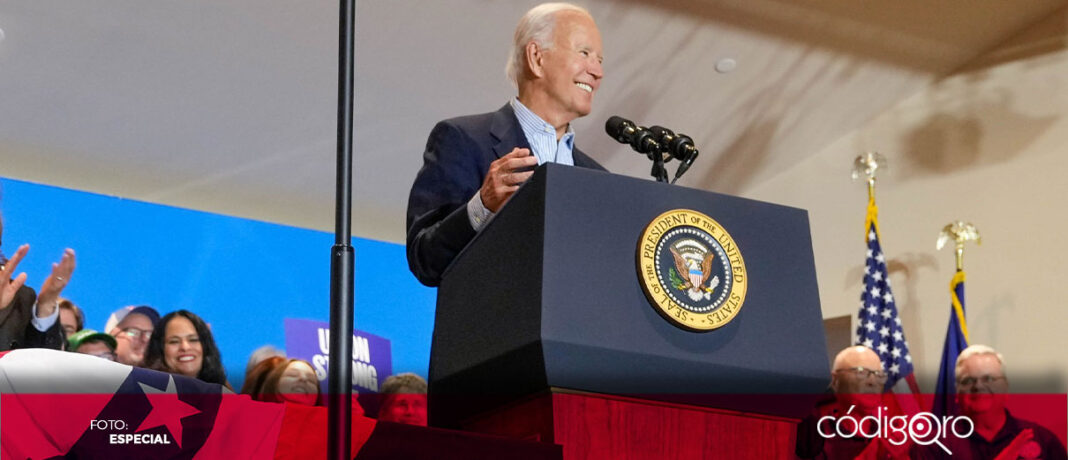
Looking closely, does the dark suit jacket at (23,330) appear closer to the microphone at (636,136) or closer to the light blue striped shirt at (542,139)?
the light blue striped shirt at (542,139)

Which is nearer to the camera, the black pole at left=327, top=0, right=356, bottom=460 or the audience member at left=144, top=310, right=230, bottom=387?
the black pole at left=327, top=0, right=356, bottom=460

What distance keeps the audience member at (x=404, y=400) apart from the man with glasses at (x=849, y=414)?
1.30 m

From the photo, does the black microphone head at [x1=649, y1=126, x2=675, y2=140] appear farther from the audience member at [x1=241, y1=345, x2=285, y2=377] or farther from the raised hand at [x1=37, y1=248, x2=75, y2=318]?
the audience member at [x1=241, y1=345, x2=285, y2=377]

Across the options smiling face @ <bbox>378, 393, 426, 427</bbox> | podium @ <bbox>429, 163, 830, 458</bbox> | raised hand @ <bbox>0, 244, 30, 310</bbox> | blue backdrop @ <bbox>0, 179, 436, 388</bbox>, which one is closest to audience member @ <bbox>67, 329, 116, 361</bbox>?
raised hand @ <bbox>0, 244, 30, 310</bbox>

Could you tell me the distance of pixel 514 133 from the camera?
1865 mm

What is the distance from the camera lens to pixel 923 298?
21.0ft

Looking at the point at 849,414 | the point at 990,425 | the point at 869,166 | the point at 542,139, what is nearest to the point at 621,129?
the point at 542,139

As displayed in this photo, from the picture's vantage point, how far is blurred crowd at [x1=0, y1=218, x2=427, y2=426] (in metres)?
3.82

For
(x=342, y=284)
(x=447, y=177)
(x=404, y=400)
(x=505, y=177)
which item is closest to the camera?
(x=342, y=284)

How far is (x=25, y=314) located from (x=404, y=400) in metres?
1.34

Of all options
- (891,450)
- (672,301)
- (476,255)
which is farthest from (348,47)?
(891,450)

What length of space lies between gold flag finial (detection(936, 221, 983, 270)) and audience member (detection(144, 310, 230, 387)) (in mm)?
3576

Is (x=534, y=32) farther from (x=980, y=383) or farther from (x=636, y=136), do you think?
(x=980, y=383)

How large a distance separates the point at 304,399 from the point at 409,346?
224cm
